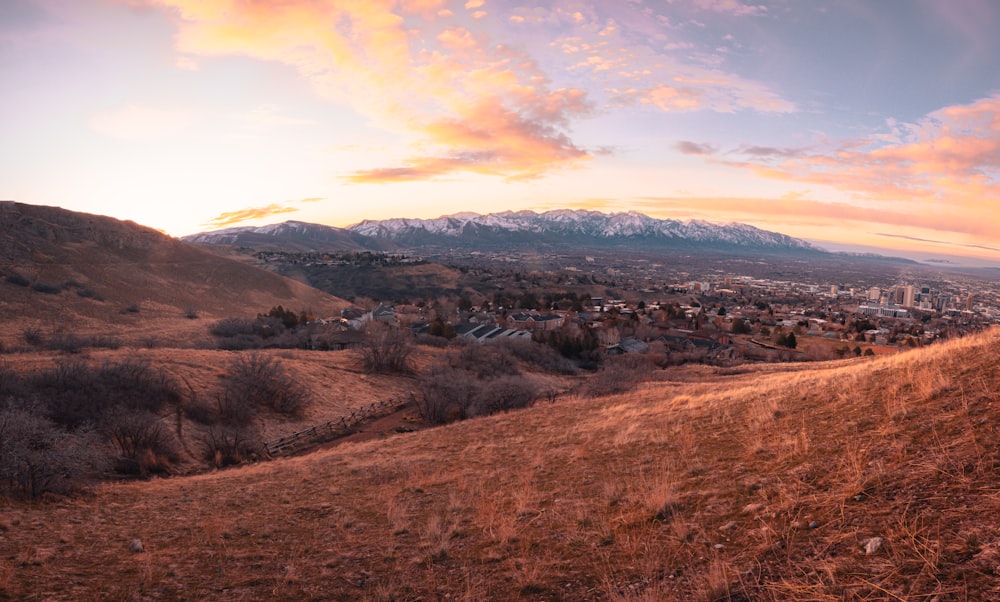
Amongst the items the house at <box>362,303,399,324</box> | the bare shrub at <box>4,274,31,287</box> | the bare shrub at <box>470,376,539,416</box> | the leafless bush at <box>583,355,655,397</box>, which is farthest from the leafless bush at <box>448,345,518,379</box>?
the bare shrub at <box>4,274,31,287</box>

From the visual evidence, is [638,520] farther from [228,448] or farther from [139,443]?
[139,443]

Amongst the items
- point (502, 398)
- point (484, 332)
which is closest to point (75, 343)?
point (502, 398)

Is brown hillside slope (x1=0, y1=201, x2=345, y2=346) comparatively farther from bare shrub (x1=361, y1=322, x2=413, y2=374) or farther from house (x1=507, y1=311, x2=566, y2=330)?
house (x1=507, y1=311, x2=566, y2=330)

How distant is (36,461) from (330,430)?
618 inches

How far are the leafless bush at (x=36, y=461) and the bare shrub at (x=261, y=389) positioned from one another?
1337 cm

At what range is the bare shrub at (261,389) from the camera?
84.9 feet

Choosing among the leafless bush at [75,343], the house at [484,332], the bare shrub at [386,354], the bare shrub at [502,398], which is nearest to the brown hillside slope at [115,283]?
the leafless bush at [75,343]

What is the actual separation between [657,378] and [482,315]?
46427mm

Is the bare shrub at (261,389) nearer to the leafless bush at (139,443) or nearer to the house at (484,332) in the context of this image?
the leafless bush at (139,443)

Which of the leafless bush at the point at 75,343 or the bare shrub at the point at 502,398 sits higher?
the leafless bush at the point at 75,343

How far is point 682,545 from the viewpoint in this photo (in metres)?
5.10

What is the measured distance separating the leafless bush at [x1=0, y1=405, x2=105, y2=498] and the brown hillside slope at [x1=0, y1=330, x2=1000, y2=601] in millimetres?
754

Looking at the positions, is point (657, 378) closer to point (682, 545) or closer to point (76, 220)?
point (682, 545)

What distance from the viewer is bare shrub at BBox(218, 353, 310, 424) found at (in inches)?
1019
